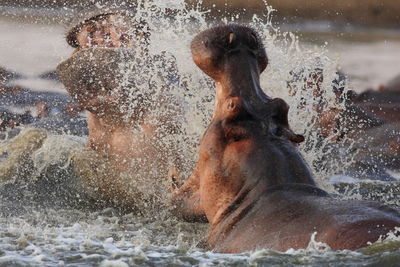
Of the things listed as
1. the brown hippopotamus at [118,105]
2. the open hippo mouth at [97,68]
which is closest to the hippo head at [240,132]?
the brown hippopotamus at [118,105]

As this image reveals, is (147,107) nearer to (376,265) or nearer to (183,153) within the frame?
(183,153)

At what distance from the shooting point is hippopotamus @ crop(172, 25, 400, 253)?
3801 millimetres

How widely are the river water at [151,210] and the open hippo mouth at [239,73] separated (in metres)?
0.58

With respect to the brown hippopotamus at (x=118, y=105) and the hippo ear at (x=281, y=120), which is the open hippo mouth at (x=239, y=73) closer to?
the hippo ear at (x=281, y=120)

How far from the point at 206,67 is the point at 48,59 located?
1038 centimetres

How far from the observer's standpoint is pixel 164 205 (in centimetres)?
555

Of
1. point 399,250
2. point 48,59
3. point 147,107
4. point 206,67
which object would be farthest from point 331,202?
point 48,59

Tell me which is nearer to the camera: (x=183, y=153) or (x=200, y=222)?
(x=200, y=222)

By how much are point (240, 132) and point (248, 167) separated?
16 cm

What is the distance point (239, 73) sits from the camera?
4395 millimetres

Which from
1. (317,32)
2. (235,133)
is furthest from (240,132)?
(317,32)

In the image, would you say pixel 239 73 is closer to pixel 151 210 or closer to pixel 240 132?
pixel 240 132

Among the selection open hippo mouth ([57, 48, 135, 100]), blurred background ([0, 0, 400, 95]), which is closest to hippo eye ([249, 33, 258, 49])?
open hippo mouth ([57, 48, 135, 100])

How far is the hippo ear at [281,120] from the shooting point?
14.2ft
